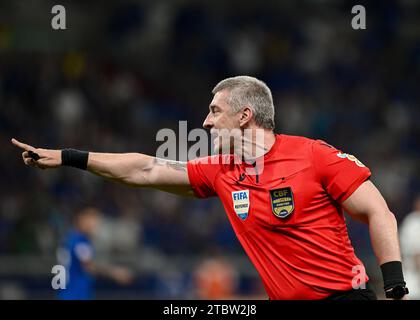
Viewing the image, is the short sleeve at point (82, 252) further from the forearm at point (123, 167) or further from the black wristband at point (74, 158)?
the black wristband at point (74, 158)

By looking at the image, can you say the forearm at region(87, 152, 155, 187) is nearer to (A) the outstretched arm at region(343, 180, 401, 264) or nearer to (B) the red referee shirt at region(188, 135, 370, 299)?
(B) the red referee shirt at region(188, 135, 370, 299)

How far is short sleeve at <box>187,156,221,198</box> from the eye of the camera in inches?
217

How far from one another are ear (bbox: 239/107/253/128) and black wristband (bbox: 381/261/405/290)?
124cm

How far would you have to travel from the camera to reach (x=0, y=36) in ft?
61.5

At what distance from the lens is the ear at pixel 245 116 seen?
17.6 feet

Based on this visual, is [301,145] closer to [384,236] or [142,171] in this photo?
[384,236]

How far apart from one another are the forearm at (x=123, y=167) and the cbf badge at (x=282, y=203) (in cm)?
99

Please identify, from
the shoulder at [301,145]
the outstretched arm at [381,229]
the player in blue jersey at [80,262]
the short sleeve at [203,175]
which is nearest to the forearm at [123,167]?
the short sleeve at [203,175]

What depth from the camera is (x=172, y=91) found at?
18.7m

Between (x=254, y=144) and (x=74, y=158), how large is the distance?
3.69 feet

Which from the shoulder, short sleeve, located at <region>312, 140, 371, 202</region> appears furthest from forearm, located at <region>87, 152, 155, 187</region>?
short sleeve, located at <region>312, 140, 371, 202</region>

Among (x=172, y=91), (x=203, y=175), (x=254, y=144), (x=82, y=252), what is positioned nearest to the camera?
(x=254, y=144)

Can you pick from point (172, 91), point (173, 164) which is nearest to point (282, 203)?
point (173, 164)
